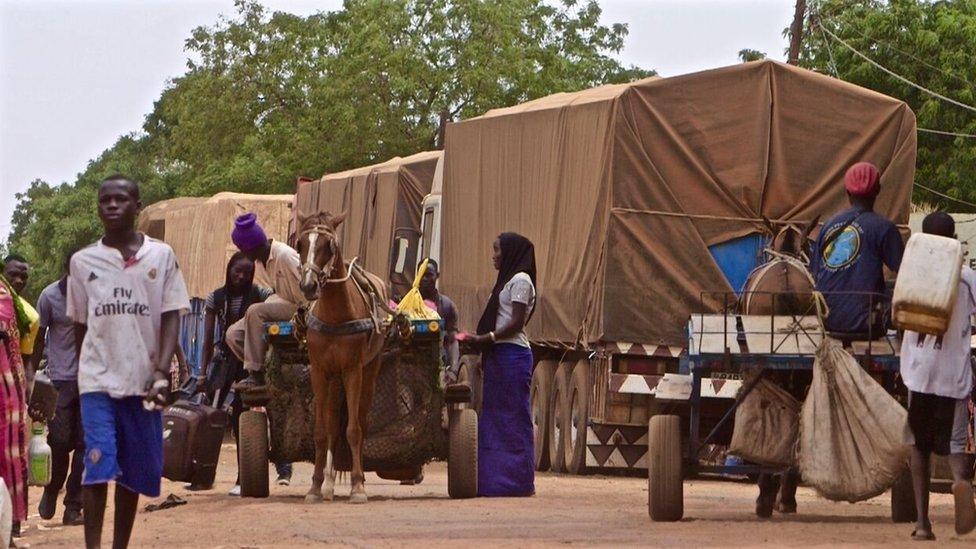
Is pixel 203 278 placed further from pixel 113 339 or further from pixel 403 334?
pixel 113 339

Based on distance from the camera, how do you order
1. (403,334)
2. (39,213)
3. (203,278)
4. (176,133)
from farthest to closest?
(39,213) < (176,133) < (203,278) < (403,334)

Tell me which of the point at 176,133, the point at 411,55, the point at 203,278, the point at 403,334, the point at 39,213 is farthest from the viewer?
the point at 39,213

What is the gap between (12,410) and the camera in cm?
1109

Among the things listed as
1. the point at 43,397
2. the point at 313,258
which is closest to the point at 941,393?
the point at 313,258

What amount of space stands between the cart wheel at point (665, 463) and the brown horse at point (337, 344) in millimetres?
2647

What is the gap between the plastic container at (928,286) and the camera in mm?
11234

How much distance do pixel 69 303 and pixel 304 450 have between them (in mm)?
5834

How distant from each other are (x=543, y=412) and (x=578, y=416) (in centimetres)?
138

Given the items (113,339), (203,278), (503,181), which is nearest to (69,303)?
(113,339)

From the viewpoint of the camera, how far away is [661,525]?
12438 millimetres

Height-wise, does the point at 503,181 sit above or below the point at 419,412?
above

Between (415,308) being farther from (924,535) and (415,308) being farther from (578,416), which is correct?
(578,416)

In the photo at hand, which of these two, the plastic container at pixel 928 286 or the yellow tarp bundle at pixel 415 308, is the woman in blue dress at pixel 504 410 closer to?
the yellow tarp bundle at pixel 415 308

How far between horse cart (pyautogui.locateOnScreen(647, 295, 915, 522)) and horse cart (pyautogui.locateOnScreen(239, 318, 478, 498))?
8.90ft
